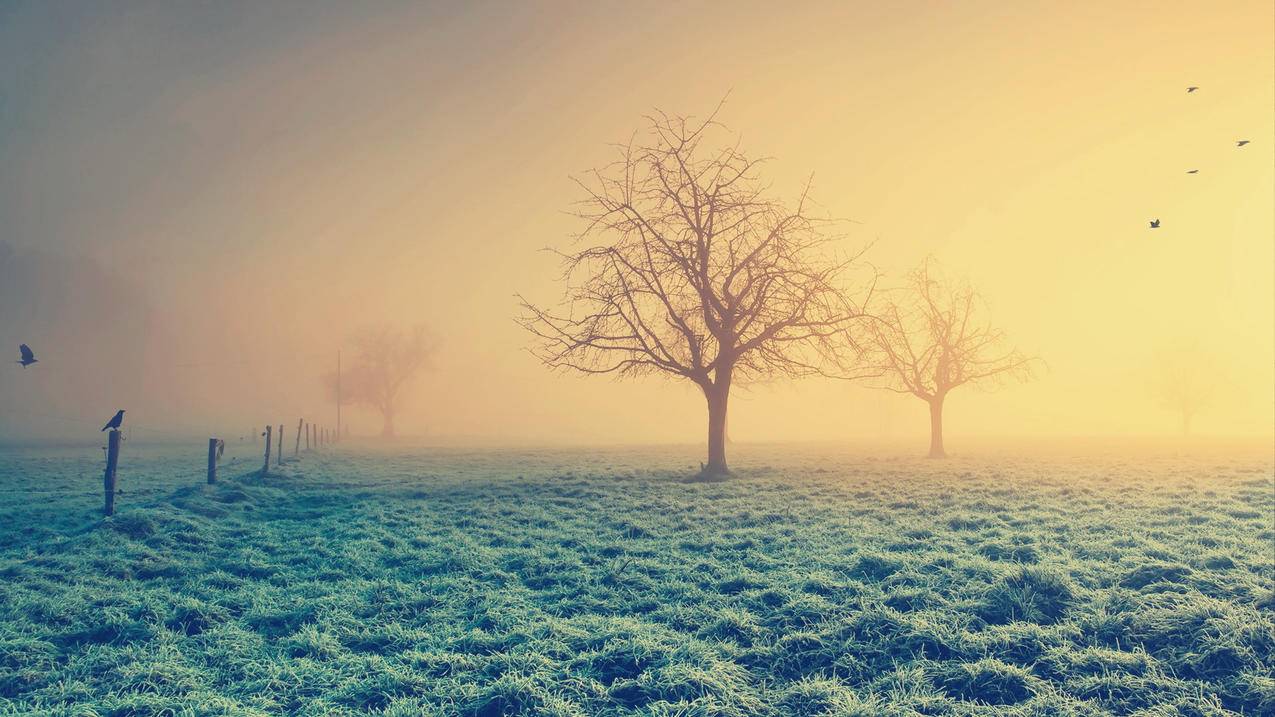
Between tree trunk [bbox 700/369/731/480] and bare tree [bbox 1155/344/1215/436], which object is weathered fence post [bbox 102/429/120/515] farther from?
bare tree [bbox 1155/344/1215/436]

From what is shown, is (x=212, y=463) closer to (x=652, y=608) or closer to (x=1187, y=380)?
(x=652, y=608)

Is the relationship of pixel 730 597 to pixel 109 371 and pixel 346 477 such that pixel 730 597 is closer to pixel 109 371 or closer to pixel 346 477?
pixel 346 477

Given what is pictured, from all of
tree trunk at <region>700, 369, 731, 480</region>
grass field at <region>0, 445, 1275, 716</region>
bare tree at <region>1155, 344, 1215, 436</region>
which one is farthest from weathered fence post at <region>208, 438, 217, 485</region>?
bare tree at <region>1155, 344, 1215, 436</region>

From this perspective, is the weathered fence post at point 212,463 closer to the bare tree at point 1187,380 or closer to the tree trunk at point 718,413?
the tree trunk at point 718,413

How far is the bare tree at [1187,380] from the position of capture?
2464 inches

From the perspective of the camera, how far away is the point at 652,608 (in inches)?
356

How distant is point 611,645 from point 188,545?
10228 mm

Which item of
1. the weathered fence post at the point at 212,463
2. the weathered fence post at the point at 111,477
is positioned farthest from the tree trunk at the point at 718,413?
the weathered fence post at the point at 111,477

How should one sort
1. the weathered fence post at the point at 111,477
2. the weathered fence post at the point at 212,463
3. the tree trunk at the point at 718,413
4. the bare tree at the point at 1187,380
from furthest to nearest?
the bare tree at the point at 1187,380 < the tree trunk at the point at 718,413 < the weathered fence post at the point at 212,463 < the weathered fence post at the point at 111,477

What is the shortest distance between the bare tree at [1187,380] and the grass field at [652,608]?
59.7 m

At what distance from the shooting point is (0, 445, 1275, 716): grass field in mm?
6430

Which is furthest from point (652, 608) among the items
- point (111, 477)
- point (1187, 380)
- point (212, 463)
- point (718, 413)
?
point (1187, 380)

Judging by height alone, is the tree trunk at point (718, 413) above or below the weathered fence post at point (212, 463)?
above

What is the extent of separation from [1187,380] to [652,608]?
3003 inches
